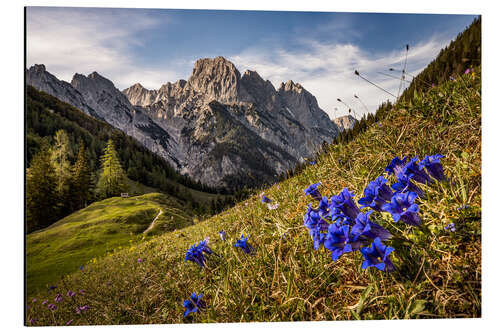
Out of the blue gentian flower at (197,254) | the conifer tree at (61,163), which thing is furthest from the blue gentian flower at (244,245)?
the conifer tree at (61,163)

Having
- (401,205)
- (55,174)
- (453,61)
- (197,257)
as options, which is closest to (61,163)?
(55,174)

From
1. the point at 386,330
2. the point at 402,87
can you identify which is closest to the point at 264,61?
the point at 402,87

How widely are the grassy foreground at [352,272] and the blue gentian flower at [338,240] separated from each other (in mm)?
401

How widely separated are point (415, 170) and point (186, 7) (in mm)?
4413

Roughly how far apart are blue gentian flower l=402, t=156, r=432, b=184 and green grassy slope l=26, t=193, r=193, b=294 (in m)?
4.89

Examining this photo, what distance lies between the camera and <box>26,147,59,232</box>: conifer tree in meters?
4.07

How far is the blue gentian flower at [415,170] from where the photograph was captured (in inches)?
71.4

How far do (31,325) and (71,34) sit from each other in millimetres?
4649

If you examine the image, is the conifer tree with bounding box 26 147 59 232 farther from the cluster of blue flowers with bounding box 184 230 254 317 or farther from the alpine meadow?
the cluster of blue flowers with bounding box 184 230 254 317

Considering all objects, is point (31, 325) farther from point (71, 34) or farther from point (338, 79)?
point (338, 79)

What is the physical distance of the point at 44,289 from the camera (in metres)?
4.09

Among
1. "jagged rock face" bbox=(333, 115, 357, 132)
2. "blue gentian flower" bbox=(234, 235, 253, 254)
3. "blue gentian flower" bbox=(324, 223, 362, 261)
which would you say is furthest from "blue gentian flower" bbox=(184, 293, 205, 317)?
"jagged rock face" bbox=(333, 115, 357, 132)

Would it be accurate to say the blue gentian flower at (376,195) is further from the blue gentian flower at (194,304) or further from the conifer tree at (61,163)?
the conifer tree at (61,163)

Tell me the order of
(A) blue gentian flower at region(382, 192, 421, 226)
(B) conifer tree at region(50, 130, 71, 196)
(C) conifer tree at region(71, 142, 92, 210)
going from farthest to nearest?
(C) conifer tree at region(71, 142, 92, 210)
(B) conifer tree at region(50, 130, 71, 196)
(A) blue gentian flower at region(382, 192, 421, 226)
